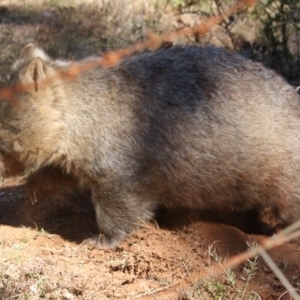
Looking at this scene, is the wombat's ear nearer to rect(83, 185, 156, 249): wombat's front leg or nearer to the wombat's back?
the wombat's back

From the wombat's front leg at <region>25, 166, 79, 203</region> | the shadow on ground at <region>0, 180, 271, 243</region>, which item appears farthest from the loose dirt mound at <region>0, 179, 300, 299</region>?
the wombat's front leg at <region>25, 166, 79, 203</region>

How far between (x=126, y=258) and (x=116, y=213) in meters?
0.33

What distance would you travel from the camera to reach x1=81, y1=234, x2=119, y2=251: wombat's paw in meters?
4.61

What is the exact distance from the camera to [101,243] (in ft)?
15.2

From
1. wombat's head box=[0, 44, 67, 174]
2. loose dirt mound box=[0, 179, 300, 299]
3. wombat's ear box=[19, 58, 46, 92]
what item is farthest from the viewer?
wombat's head box=[0, 44, 67, 174]

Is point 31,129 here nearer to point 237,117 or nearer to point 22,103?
point 22,103

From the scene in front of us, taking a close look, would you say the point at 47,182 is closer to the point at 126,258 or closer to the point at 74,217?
the point at 74,217

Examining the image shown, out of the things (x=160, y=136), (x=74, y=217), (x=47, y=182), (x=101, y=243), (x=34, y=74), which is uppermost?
(x=34, y=74)

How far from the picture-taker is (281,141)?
467 centimetres

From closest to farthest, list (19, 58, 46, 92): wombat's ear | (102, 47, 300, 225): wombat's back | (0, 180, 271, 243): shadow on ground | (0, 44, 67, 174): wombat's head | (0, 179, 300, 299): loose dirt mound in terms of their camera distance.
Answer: (0, 179, 300, 299): loose dirt mound, (19, 58, 46, 92): wombat's ear, (0, 44, 67, 174): wombat's head, (102, 47, 300, 225): wombat's back, (0, 180, 271, 243): shadow on ground

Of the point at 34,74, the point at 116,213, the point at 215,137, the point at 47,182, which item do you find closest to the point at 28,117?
the point at 34,74

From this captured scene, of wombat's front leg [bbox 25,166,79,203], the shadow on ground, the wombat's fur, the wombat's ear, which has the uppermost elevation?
the wombat's ear

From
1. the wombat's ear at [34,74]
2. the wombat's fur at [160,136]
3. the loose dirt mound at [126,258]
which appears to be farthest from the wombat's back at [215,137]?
the wombat's ear at [34,74]

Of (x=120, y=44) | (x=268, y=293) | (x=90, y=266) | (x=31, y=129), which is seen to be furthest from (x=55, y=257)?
(x=120, y=44)
